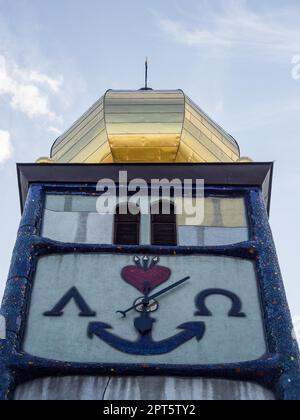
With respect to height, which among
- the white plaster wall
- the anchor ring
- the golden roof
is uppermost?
the golden roof

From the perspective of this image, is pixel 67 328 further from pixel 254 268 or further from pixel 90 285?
pixel 254 268

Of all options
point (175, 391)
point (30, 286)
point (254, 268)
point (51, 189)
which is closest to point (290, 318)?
point (254, 268)

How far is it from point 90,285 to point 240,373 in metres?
2.35

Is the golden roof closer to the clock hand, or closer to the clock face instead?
the clock face

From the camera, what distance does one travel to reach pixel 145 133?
14789 mm

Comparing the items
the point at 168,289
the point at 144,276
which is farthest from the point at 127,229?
the point at 168,289

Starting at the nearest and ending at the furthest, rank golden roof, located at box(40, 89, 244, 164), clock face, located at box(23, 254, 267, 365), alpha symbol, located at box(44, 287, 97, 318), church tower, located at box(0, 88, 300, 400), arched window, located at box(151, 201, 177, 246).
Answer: church tower, located at box(0, 88, 300, 400)
clock face, located at box(23, 254, 267, 365)
alpha symbol, located at box(44, 287, 97, 318)
arched window, located at box(151, 201, 177, 246)
golden roof, located at box(40, 89, 244, 164)

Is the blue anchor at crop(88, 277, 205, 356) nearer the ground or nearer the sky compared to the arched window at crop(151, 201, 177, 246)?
nearer the ground

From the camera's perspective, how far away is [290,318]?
11.0 m

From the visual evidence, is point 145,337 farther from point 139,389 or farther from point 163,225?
point 163,225

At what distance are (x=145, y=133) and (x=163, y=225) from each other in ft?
7.73

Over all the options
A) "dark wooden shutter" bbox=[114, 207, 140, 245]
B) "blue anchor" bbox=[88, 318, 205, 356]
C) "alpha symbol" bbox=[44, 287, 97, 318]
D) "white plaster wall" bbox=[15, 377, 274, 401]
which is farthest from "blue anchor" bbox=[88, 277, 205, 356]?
"dark wooden shutter" bbox=[114, 207, 140, 245]

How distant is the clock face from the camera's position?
10672 millimetres

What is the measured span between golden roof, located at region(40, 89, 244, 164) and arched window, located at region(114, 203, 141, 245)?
5.75 ft
